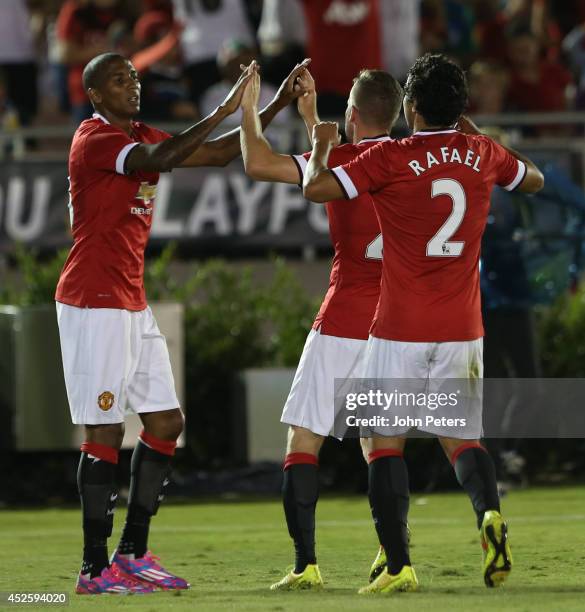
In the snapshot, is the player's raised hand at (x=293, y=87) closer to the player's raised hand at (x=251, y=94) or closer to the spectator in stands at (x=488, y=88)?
the player's raised hand at (x=251, y=94)

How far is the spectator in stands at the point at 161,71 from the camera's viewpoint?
14.6 metres

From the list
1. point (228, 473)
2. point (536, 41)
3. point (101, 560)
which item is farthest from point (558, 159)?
point (101, 560)

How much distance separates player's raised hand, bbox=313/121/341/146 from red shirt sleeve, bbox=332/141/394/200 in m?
0.20

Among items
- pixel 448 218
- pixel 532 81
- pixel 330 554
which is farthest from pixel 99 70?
pixel 532 81

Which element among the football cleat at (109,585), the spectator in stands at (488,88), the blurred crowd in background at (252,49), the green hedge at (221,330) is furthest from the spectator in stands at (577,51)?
the football cleat at (109,585)

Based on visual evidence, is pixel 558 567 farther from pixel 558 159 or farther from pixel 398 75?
pixel 398 75

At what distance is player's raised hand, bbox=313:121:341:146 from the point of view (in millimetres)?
6359

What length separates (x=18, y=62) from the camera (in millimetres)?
15289

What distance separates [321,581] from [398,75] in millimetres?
8945

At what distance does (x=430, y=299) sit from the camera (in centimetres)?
625

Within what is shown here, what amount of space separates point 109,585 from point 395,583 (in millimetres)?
1304

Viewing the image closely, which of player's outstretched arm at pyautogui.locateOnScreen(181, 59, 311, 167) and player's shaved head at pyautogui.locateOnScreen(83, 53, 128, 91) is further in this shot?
player's outstretched arm at pyautogui.locateOnScreen(181, 59, 311, 167)

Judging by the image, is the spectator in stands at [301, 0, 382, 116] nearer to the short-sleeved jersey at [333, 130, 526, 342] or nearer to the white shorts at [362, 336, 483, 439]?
the short-sleeved jersey at [333, 130, 526, 342]

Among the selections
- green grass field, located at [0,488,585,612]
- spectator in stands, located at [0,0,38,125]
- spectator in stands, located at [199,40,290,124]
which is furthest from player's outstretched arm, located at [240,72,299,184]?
spectator in stands, located at [0,0,38,125]
